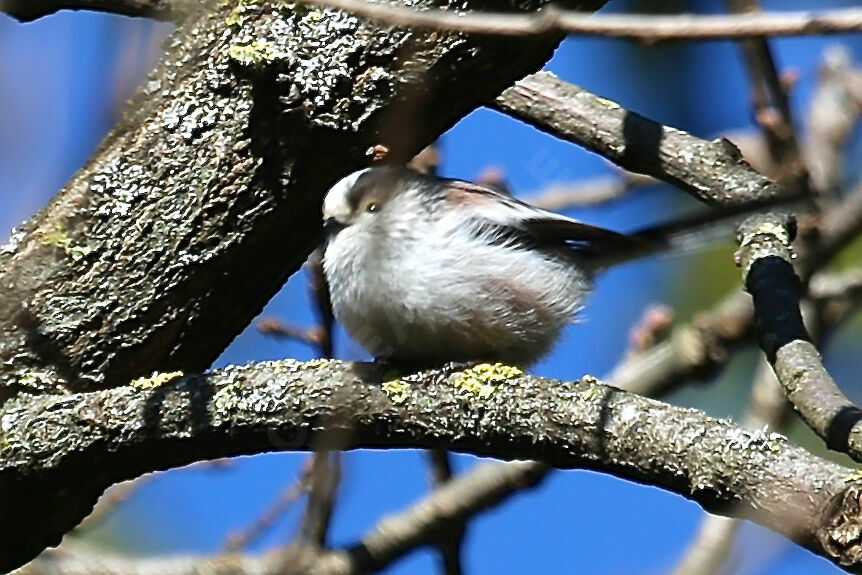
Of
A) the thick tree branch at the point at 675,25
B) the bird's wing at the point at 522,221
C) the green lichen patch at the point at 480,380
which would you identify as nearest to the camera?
the thick tree branch at the point at 675,25

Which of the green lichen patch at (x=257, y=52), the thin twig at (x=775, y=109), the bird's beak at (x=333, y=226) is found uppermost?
the thin twig at (x=775, y=109)

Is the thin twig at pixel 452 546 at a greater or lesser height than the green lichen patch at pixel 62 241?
lesser

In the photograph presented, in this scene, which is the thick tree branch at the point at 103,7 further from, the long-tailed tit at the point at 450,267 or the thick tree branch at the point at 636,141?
the thick tree branch at the point at 636,141

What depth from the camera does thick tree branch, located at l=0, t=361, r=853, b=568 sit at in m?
2.29

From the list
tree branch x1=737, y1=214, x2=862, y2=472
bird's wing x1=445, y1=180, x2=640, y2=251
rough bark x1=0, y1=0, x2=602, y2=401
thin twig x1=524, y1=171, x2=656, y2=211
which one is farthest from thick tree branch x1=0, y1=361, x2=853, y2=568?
thin twig x1=524, y1=171, x2=656, y2=211

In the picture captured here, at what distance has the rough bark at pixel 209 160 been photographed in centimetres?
258

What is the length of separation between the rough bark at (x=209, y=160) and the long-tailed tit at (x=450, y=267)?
518 mm

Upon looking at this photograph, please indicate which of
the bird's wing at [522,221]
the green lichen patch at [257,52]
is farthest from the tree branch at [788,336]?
the green lichen patch at [257,52]

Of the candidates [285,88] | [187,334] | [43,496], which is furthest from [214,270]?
[43,496]

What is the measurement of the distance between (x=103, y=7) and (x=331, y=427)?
4.23 ft

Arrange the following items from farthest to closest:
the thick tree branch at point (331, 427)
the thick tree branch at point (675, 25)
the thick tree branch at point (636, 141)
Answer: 1. the thick tree branch at point (636, 141)
2. the thick tree branch at point (331, 427)
3. the thick tree branch at point (675, 25)

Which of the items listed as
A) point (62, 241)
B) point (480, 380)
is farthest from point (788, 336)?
point (62, 241)

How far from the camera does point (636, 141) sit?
11.6 ft

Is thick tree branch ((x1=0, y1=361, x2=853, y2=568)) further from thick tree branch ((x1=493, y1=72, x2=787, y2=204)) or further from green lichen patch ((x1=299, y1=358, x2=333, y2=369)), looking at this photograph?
thick tree branch ((x1=493, y1=72, x2=787, y2=204))
